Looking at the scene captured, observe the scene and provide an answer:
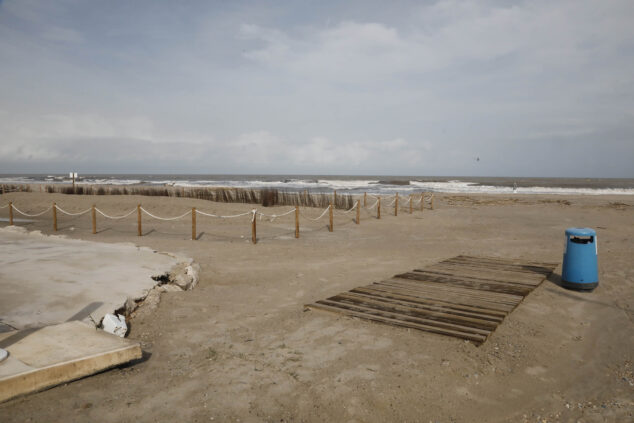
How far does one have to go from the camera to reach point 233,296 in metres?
6.29

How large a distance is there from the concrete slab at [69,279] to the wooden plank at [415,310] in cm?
296

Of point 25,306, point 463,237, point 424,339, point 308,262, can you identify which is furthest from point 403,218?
point 25,306

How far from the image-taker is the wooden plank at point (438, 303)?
16.6 ft

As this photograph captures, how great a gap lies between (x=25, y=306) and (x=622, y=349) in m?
6.55

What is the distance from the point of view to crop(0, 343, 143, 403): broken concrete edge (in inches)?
117

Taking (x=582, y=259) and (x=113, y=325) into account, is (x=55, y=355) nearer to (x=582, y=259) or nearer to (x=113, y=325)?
(x=113, y=325)

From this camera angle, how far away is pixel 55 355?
3334mm

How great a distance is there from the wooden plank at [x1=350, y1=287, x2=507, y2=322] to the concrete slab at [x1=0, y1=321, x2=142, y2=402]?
11.4 ft

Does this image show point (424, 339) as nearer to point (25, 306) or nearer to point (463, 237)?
point (25, 306)

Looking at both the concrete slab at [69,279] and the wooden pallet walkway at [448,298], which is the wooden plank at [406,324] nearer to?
the wooden pallet walkway at [448,298]

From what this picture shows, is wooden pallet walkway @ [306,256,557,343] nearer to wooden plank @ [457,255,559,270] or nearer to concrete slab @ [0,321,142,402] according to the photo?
wooden plank @ [457,255,559,270]

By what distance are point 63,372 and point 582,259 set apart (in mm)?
6763

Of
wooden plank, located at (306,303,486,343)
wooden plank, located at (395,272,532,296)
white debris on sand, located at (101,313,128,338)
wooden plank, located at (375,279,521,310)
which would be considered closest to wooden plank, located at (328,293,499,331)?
wooden plank, located at (306,303,486,343)

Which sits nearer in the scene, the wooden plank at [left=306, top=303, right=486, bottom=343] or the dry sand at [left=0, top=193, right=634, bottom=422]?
the dry sand at [left=0, top=193, right=634, bottom=422]
